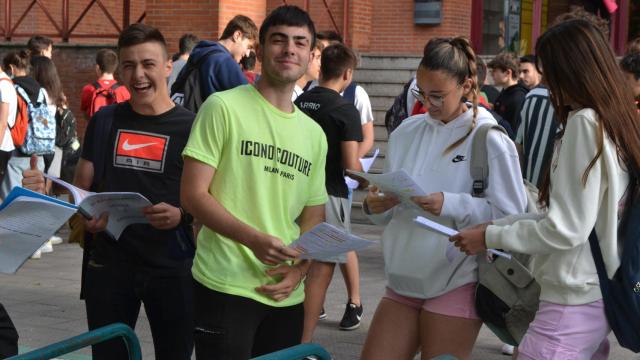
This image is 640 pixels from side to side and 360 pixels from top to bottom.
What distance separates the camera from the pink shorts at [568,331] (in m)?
3.49

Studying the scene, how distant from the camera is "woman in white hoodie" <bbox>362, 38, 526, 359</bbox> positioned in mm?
4160

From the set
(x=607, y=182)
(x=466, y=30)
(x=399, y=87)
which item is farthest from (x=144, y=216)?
(x=466, y=30)

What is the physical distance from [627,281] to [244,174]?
1377mm

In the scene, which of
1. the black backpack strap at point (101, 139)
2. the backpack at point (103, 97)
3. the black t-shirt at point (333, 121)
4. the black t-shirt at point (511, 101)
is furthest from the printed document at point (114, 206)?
the backpack at point (103, 97)

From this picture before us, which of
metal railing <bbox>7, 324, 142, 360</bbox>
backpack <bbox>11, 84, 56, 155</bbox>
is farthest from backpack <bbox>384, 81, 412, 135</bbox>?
metal railing <bbox>7, 324, 142, 360</bbox>

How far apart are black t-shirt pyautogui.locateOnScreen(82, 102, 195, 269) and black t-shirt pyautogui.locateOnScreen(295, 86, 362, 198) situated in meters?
2.70

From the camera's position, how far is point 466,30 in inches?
780

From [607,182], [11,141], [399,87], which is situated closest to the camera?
[607,182]

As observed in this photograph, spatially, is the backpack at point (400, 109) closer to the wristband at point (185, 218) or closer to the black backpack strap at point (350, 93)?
the black backpack strap at point (350, 93)

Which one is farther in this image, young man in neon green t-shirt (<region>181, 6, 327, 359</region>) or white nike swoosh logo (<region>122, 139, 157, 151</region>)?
white nike swoosh logo (<region>122, 139, 157, 151</region>)

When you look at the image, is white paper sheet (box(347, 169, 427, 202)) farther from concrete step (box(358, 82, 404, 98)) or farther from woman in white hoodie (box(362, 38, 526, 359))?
concrete step (box(358, 82, 404, 98))

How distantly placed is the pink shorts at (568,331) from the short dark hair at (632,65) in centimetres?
384

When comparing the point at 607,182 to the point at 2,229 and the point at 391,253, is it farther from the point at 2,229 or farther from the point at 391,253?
the point at 2,229

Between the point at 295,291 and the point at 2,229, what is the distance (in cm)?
108
